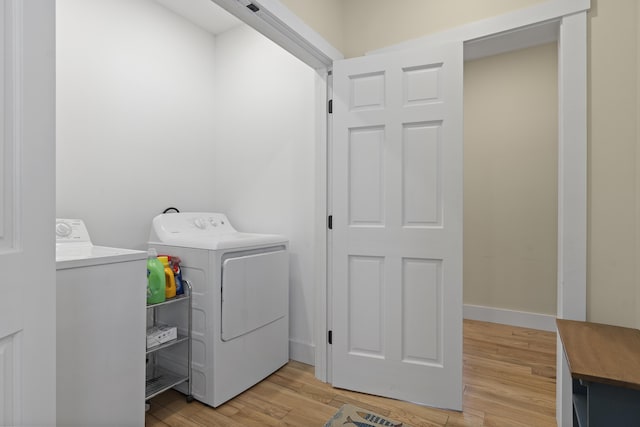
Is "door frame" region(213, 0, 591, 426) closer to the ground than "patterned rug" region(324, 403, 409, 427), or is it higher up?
higher up

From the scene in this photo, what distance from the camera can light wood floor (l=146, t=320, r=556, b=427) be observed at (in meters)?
1.74

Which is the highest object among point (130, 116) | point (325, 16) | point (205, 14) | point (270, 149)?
point (205, 14)

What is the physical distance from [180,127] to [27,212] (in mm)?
1968

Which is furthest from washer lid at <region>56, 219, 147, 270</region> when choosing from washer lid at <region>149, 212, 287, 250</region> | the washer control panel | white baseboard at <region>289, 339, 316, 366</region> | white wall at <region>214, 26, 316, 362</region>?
white baseboard at <region>289, 339, 316, 366</region>

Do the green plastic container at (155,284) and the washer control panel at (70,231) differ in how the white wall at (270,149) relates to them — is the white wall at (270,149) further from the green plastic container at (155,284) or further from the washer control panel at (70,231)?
the washer control panel at (70,231)

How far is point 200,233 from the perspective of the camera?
2383 millimetres

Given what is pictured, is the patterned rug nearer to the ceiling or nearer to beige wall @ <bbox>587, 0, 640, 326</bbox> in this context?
beige wall @ <bbox>587, 0, 640, 326</bbox>

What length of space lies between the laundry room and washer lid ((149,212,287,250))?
196 mm

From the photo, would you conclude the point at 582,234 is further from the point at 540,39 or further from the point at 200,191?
the point at 200,191

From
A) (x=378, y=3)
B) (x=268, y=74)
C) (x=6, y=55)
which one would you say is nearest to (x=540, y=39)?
(x=378, y=3)

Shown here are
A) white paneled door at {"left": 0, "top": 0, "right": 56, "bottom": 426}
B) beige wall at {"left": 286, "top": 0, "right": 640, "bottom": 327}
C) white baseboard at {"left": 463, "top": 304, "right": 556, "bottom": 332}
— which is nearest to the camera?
white paneled door at {"left": 0, "top": 0, "right": 56, "bottom": 426}

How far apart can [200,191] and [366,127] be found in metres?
1.55

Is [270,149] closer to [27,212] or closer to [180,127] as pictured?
[180,127]

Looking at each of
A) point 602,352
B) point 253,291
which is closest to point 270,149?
point 253,291
